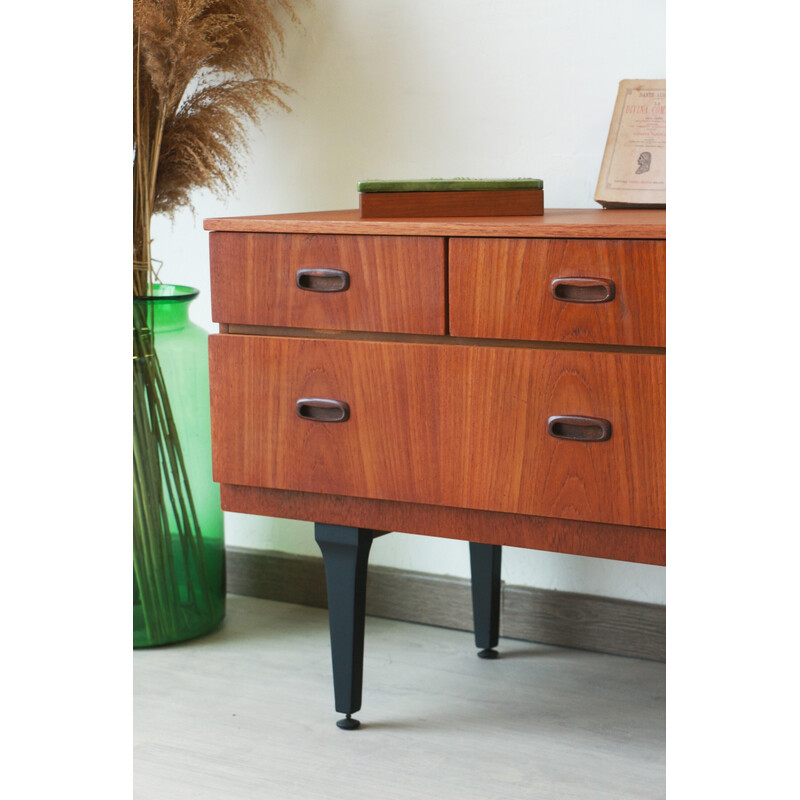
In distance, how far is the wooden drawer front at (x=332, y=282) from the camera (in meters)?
1.27

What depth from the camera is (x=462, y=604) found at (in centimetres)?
191

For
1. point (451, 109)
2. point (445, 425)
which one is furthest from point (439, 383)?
point (451, 109)

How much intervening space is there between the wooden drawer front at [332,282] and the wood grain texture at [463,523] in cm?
25

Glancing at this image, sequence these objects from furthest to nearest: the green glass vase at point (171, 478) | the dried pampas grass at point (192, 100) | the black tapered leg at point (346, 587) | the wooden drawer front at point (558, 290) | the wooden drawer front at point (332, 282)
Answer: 1. the green glass vase at point (171, 478)
2. the dried pampas grass at point (192, 100)
3. the black tapered leg at point (346, 587)
4. the wooden drawer front at point (332, 282)
5. the wooden drawer front at point (558, 290)

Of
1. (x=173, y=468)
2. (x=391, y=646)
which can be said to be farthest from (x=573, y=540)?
(x=173, y=468)

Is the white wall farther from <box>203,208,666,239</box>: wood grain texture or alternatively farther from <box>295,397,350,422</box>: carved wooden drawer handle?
<box>295,397,350,422</box>: carved wooden drawer handle

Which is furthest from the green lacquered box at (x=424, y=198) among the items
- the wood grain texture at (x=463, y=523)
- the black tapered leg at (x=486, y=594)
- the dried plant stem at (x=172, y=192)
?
the black tapered leg at (x=486, y=594)

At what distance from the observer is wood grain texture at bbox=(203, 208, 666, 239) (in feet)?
3.78

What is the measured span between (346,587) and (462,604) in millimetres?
514

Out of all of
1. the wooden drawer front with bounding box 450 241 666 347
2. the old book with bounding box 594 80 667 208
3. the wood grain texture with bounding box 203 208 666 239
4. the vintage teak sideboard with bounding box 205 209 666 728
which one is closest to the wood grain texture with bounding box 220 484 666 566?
the vintage teak sideboard with bounding box 205 209 666 728

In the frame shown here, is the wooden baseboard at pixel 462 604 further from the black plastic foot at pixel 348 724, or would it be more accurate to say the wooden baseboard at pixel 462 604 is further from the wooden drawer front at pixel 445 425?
the wooden drawer front at pixel 445 425

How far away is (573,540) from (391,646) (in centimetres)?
69

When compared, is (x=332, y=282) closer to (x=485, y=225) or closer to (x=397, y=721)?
(x=485, y=225)
